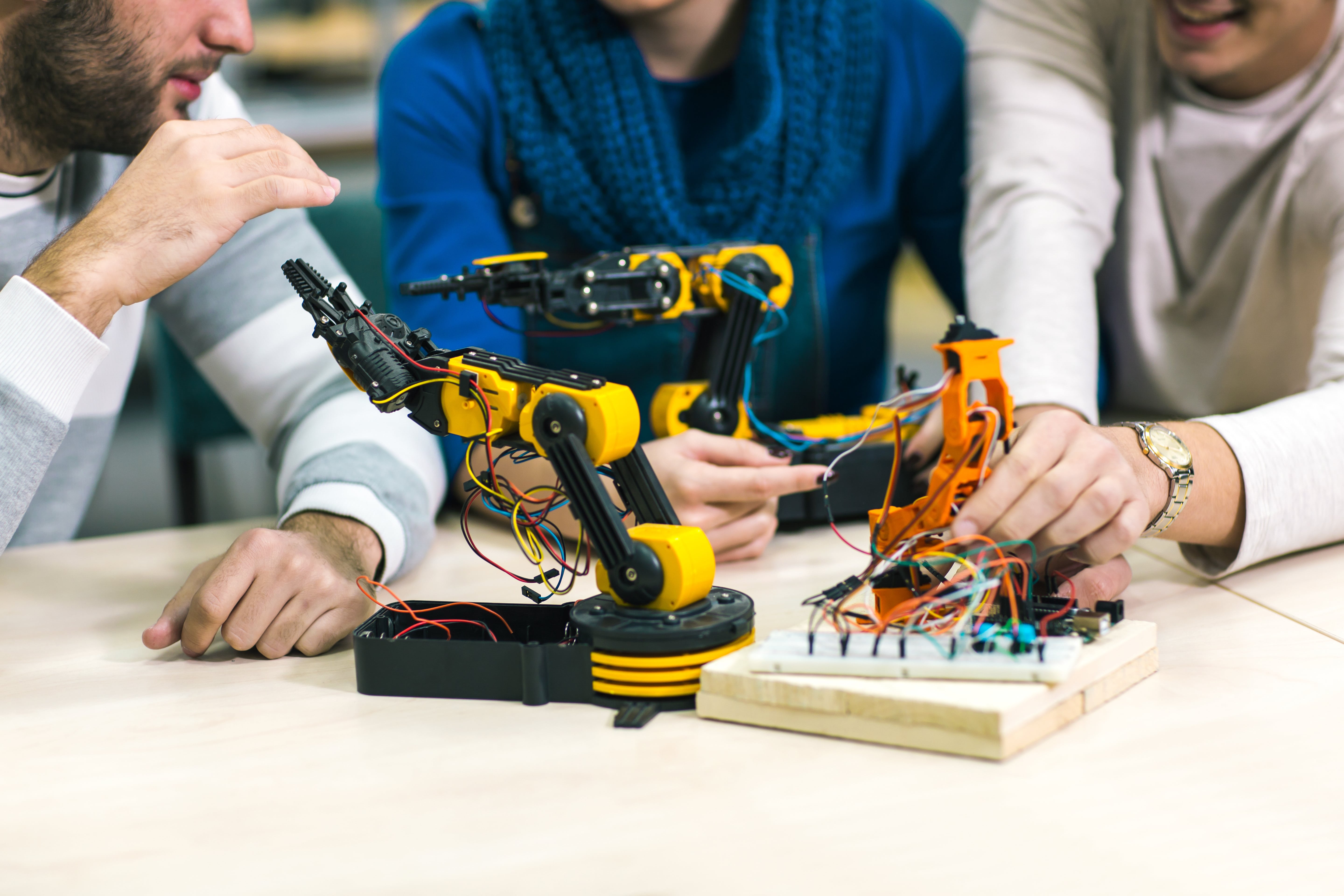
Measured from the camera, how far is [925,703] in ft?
2.20

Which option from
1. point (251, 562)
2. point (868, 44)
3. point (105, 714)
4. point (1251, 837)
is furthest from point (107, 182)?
point (1251, 837)

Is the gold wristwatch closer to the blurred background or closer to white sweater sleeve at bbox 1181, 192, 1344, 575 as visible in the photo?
white sweater sleeve at bbox 1181, 192, 1344, 575

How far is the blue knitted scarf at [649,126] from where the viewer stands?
4.47 feet

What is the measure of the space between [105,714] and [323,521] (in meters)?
0.25

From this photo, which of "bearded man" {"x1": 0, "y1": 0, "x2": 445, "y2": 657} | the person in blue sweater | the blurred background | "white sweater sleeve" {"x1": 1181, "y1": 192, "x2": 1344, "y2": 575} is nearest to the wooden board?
"white sweater sleeve" {"x1": 1181, "y1": 192, "x2": 1344, "y2": 575}

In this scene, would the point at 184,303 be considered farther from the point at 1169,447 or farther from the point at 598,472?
the point at 1169,447

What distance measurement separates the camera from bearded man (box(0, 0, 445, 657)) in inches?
34.6

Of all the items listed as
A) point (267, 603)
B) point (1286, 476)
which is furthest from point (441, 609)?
point (1286, 476)

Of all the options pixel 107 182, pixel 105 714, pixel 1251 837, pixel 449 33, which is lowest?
pixel 105 714

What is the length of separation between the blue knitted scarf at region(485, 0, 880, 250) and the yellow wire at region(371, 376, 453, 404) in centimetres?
63

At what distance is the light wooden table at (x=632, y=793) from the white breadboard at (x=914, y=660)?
0.15 ft

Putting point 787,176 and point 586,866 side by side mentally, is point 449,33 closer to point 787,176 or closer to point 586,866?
point 787,176

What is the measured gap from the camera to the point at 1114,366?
153 cm

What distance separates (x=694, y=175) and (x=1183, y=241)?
2.02 feet
